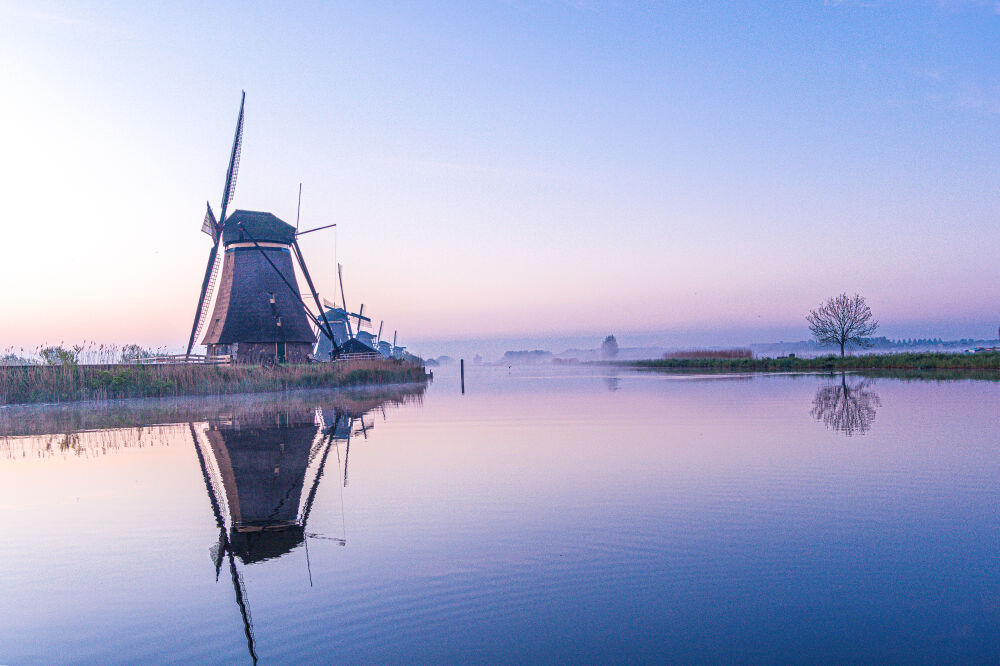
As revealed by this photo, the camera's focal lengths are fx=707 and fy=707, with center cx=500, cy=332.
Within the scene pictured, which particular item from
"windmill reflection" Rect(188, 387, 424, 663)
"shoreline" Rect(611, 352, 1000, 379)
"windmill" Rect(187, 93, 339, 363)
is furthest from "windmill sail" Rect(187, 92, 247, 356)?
"shoreline" Rect(611, 352, 1000, 379)

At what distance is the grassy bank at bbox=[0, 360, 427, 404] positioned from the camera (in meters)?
23.3

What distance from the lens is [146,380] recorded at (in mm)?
26375

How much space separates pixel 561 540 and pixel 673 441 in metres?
6.83

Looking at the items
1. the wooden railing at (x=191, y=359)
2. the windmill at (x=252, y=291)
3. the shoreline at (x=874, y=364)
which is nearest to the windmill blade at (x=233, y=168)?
the windmill at (x=252, y=291)

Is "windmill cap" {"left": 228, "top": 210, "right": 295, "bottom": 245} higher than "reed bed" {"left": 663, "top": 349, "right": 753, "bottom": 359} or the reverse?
higher

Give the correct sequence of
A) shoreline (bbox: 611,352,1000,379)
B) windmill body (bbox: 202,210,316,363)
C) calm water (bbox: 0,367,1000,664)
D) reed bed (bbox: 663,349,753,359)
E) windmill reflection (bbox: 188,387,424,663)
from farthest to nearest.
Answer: reed bed (bbox: 663,349,753,359) < shoreline (bbox: 611,352,1000,379) < windmill body (bbox: 202,210,316,363) < windmill reflection (bbox: 188,387,424,663) < calm water (bbox: 0,367,1000,664)

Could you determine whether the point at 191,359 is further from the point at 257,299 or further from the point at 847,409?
the point at 847,409

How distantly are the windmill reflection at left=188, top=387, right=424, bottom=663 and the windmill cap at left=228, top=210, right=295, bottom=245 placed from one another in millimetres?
21089

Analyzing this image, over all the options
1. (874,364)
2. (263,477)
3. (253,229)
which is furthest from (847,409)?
(874,364)

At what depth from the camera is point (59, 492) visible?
29.3ft

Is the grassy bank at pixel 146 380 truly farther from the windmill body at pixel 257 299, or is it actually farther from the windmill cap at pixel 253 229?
the windmill cap at pixel 253 229

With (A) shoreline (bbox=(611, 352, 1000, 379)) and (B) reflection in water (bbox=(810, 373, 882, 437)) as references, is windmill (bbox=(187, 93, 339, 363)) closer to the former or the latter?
(B) reflection in water (bbox=(810, 373, 882, 437))

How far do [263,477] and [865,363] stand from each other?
174 feet

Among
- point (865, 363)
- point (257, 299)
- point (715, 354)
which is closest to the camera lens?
point (257, 299)
